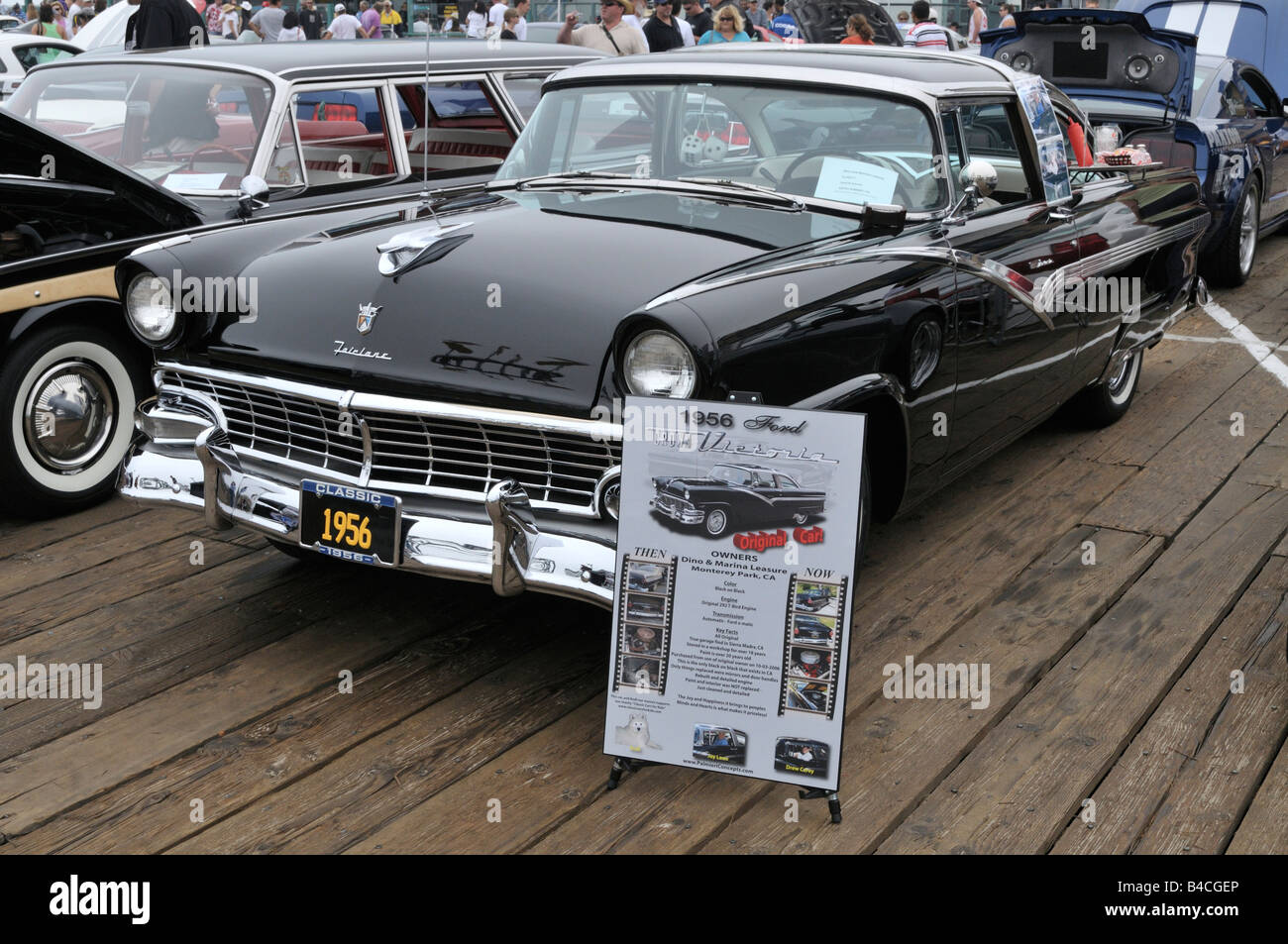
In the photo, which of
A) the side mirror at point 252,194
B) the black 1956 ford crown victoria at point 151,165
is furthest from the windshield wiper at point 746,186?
the side mirror at point 252,194

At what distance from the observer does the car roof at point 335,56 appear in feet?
18.8

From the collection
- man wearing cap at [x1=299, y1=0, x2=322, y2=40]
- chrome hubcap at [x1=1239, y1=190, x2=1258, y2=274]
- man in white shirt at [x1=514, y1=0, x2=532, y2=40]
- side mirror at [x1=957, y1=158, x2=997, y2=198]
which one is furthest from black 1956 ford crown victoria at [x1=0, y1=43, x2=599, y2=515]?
man wearing cap at [x1=299, y1=0, x2=322, y2=40]

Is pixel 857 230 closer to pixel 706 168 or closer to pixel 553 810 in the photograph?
pixel 706 168

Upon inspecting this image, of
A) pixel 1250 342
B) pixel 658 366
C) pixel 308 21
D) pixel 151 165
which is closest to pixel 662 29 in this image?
pixel 1250 342

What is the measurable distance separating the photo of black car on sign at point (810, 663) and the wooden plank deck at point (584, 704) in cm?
36

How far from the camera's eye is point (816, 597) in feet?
9.82

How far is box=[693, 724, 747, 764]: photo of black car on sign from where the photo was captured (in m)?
3.05

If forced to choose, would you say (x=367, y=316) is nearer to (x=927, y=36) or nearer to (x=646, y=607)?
(x=646, y=607)

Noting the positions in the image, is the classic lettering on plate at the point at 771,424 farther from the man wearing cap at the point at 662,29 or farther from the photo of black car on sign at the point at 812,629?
the man wearing cap at the point at 662,29

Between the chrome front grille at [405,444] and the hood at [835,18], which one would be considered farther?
the hood at [835,18]

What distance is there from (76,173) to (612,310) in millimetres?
2601

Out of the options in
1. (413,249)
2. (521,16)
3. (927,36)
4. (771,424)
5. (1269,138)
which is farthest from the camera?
(521,16)
